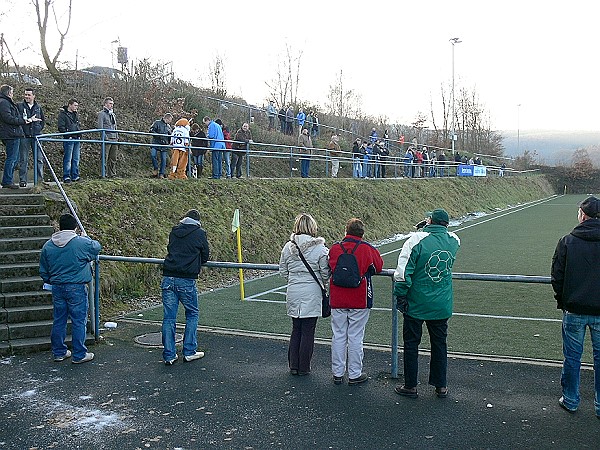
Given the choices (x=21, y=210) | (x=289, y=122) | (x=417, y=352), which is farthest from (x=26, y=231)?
(x=289, y=122)

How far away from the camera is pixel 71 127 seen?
14602mm

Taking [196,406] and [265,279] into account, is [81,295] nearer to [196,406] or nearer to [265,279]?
[196,406]

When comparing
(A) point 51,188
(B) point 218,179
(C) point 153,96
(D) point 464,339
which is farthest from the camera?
(C) point 153,96

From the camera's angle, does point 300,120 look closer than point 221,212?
No

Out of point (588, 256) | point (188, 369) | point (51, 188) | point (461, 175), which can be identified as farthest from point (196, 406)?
point (461, 175)

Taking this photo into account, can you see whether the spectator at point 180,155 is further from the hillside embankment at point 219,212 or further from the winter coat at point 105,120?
the winter coat at point 105,120

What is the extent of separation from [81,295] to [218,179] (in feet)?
35.9

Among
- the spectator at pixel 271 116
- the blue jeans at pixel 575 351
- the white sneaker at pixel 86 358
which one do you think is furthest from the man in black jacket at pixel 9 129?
the spectator at pixel 271 116

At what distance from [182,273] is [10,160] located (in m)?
6.26

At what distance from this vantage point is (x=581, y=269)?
586 cm

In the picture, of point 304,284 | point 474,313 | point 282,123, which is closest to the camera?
point 304,284

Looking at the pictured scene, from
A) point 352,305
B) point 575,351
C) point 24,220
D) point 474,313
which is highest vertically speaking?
point 24,220

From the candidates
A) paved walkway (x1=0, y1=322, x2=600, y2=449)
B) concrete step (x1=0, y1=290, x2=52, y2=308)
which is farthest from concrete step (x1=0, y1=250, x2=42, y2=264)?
paved walkway (x1=0, y1=322, x2=600, y2=449)

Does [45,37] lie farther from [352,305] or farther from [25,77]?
[352,305]
